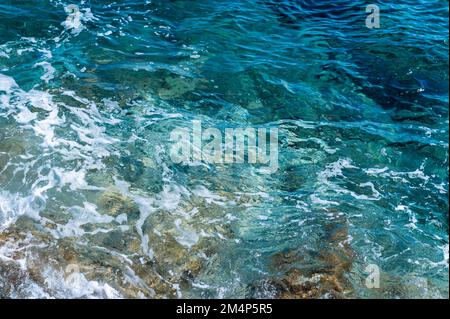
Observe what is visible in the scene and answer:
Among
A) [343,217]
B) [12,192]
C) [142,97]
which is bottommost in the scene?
[343,217]

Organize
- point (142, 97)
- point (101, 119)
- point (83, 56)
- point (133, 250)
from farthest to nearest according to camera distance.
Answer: point (83, 56) → point (142, 97) → point (101, 119) → point (133, 250)

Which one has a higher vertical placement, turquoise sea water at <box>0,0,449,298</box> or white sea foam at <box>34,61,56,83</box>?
white sea foam at <box>34,61,56,83</box>

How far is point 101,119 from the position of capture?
10430 millimetres

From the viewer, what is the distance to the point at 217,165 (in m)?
9.63

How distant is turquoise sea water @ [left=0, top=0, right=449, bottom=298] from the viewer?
741cm

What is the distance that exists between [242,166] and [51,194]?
12.4ft

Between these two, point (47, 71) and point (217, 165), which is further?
point (47, 71)

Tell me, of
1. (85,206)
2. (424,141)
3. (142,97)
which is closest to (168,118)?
(142,97)

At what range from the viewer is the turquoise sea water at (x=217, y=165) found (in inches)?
292

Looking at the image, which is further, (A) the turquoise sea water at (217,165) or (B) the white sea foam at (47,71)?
(B) the white sea foam at (47,71)

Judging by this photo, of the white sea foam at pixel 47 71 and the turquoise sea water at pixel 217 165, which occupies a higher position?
the white sea foam at pixel 47 71

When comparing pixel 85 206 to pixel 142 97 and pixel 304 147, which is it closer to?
pixel 142 97

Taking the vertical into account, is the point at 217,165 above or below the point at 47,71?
below

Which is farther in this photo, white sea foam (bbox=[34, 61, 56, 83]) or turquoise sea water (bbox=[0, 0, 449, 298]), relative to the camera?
white sea foam (bbox=[34, 61, 56, 83])
